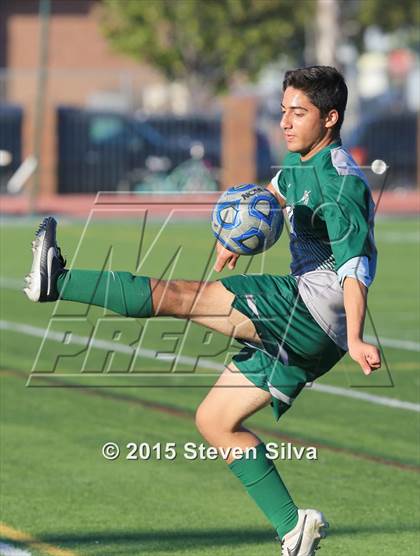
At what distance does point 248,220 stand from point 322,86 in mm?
785

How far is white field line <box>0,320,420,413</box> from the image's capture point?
1211cm

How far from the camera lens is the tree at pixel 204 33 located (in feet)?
177

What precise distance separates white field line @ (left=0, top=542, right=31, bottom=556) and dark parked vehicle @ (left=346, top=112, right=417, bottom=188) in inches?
1426

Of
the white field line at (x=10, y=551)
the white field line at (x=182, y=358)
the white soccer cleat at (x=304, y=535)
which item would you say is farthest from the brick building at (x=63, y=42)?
the white soccer cleat at (x=304, y=535)

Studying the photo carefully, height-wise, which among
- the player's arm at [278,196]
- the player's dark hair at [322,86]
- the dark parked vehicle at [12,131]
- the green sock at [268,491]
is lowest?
the dark parked vehicle at [12,131]

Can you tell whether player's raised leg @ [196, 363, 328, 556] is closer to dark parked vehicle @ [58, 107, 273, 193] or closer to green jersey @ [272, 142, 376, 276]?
green jersey @ [272, 142, 376, 276]

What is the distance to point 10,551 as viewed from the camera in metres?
7.65

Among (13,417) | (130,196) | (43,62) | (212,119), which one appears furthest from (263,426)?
(212,119)

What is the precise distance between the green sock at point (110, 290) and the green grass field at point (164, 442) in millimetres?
1466

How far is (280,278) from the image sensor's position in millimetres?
7152

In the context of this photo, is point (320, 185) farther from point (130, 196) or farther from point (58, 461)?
point (130, 196)
